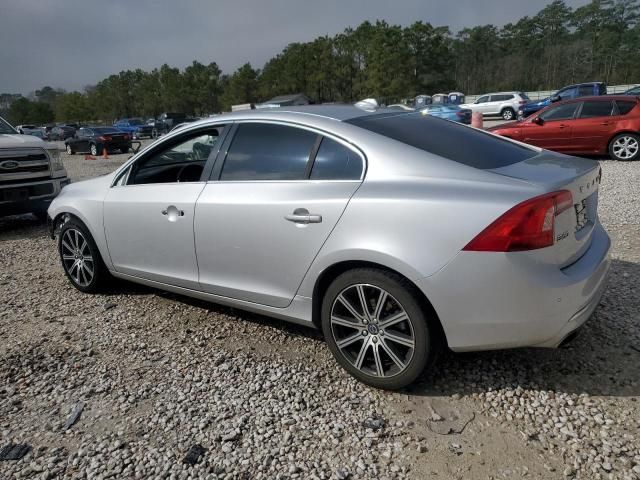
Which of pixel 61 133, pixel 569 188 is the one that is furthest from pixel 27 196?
pixel 61 133

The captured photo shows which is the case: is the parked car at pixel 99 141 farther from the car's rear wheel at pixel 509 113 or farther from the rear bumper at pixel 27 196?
the car's rear wheel at pixel 509 113

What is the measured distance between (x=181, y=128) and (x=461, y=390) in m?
2.73

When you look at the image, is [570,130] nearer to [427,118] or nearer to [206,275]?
[427,118]

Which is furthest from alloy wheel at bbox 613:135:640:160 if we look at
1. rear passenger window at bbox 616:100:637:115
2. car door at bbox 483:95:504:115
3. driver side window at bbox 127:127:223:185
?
car door at bbox 483:95:504:115

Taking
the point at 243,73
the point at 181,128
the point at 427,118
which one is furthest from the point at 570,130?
the point at 243,73

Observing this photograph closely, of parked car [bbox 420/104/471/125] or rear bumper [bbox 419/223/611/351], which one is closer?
rear bumper [bbox 419/223/611/351]

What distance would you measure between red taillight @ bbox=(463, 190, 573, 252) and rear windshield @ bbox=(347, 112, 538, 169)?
0.45 meters

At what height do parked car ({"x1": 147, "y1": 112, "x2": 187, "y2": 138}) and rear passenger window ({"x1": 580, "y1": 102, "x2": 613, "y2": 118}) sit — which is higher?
rear passenger window ({"x1": 580, "y1": 102, "x2": 613, "y2": 118})

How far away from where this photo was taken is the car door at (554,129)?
11.5m

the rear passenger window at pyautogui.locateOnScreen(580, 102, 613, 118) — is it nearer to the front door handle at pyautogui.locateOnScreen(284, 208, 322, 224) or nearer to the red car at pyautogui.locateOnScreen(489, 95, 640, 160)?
the red car at pyautogui.locateOnScreen(489, 95, 640, 160)

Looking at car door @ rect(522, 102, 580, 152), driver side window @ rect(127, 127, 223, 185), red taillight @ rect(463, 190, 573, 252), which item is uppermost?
driver side window @ rect(127, 127, 223, 185)

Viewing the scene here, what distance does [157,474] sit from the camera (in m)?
2.31

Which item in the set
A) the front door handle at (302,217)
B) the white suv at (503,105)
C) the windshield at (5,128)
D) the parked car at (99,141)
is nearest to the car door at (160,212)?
the front door handle at (302,217)

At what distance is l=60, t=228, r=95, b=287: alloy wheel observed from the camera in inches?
175
